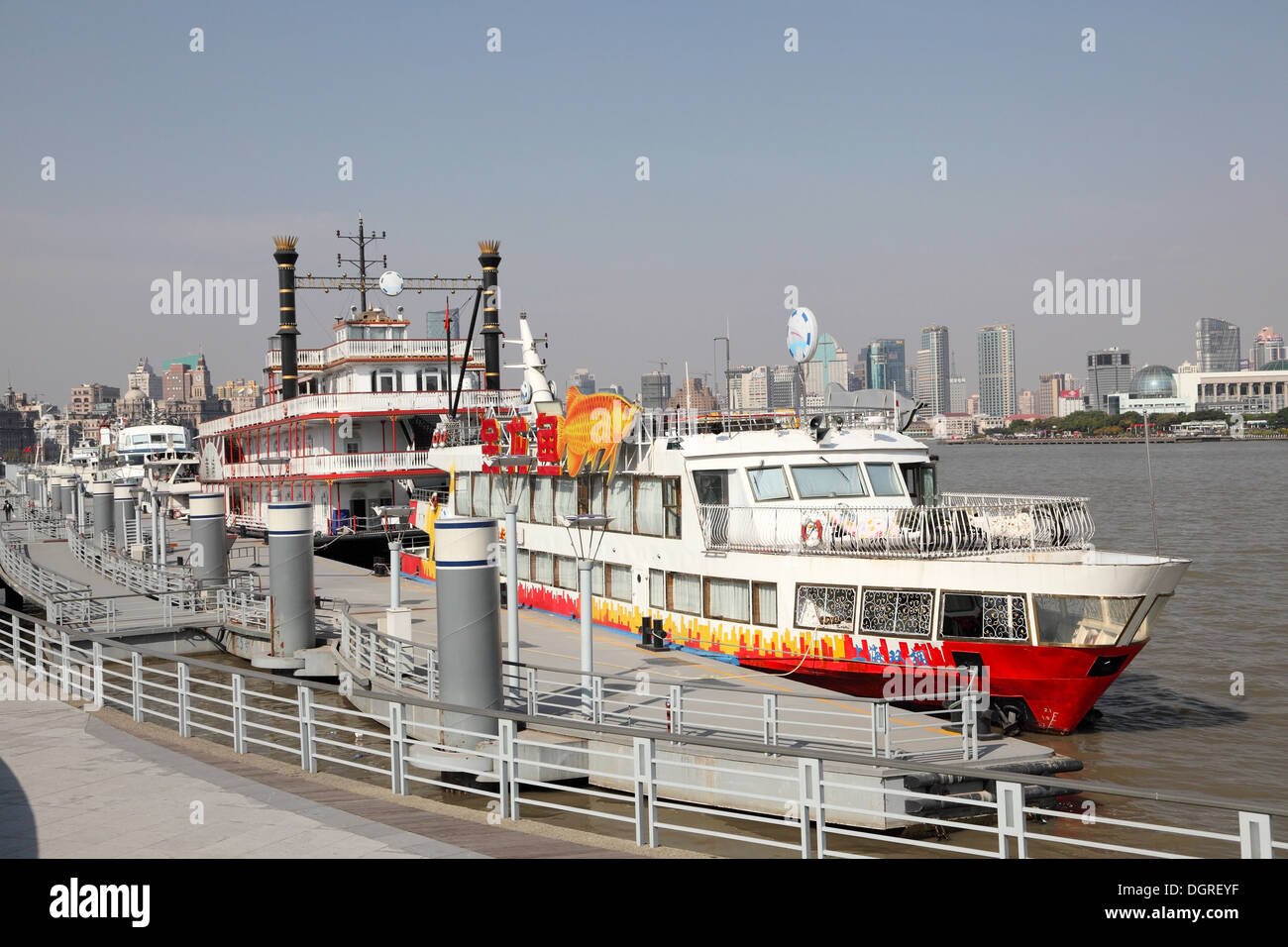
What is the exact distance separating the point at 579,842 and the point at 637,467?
15.2 m

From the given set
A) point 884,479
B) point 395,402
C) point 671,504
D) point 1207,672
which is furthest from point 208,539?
point 1207,672

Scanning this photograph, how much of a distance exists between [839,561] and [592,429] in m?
7.28

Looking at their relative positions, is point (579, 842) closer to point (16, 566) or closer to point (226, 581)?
point (226, 581)

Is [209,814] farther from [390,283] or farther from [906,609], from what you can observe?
[390,283]

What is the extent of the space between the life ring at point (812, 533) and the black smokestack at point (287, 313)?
37.1 meters

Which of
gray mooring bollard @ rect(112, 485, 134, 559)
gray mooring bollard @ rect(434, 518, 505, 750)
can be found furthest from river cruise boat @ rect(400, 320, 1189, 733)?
gray mooring bollard @ rect(112, 485, 134, 559)

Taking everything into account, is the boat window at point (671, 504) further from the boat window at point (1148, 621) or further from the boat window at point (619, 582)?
the boat window at point (1148, 621)

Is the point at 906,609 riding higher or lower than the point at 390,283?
lower

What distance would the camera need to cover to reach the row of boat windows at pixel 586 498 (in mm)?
24141

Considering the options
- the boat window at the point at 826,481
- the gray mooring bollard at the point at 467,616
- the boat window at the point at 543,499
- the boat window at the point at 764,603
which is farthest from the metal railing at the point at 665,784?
the boat window at the point at 543,499

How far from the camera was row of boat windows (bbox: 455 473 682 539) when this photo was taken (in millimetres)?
24141

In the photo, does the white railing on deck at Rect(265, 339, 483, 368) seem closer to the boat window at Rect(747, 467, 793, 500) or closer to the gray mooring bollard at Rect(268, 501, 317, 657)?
the gray mooring bollard at Rect(268, 501, 317, 657)

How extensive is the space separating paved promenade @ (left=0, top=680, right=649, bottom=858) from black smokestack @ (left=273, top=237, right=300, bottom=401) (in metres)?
40.7

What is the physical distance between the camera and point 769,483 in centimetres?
2238
